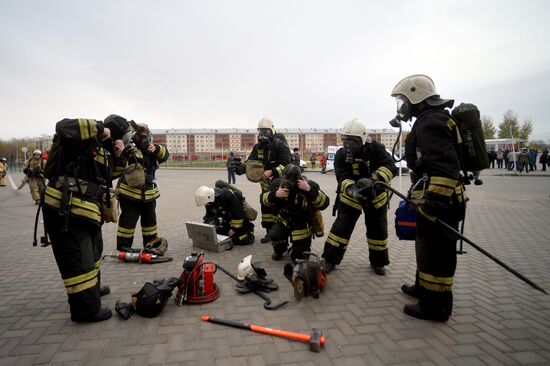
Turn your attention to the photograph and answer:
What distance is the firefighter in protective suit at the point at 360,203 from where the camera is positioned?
4.27m

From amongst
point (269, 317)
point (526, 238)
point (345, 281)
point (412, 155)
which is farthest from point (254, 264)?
point (526, 238)

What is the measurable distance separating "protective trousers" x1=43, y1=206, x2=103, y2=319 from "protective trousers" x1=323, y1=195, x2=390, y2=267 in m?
2.78

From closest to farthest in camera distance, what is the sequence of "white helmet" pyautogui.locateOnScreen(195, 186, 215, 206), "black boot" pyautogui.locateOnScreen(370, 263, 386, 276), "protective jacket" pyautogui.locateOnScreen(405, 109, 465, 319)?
"protective jacket" pyautogui.locateOnScreen(405, 109, 465, 319), "black boot" pyautogui.locateOnScreen(370, 263, 386, 276), "white helmet" pyautogui.locateOnScreen(195, 186, 215, 206)

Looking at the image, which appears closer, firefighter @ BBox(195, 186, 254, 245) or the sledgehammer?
the sledgehammer

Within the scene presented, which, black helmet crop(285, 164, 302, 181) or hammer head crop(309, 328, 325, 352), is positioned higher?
black helmet crop(285, 164, 302, 181)

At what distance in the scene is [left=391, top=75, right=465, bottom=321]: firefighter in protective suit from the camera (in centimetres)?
285

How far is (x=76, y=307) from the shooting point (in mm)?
3035

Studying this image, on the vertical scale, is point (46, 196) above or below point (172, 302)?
above

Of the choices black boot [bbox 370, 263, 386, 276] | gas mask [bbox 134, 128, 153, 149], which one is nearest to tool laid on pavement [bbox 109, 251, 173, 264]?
gas mask [bbox 134, 128, 153, 149]

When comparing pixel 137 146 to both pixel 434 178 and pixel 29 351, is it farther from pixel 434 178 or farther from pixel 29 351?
pixel 434 178

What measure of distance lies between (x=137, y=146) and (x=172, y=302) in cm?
251

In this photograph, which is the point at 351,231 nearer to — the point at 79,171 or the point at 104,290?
the point at 104,290

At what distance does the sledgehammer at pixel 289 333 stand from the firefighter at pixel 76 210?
3.76 ft

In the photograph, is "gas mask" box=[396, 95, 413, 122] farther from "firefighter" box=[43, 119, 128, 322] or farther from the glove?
"firefighter" box=[43, 119, 128, 322]
